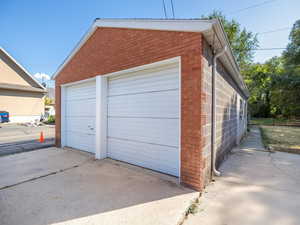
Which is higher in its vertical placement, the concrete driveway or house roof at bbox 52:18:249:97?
house roof at bbox 52:18:249:97

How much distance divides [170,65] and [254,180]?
313cm

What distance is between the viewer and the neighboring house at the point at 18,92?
14742 millimetres

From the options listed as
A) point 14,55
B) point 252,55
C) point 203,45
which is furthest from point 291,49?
point 14,55

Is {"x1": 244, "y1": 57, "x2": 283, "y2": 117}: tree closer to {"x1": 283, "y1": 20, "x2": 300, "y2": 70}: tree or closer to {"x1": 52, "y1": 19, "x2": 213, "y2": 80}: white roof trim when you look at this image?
{"x1": 283, "y1": 20, "x2": 300, "y2": 70}: tree

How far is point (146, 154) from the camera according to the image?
146 inches

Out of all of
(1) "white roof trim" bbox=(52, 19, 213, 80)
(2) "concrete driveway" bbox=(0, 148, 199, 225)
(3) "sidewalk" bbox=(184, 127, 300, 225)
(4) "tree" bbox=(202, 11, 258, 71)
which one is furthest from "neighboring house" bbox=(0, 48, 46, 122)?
(4) "tree" bbox=(202, 11, 258, 71)

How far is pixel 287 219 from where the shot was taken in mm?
1946

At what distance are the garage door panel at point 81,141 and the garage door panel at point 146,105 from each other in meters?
1.48

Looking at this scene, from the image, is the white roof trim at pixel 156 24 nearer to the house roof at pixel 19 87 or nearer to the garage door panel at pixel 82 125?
the garage door panel at pixel 82 125

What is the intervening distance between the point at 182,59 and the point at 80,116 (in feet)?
14.8

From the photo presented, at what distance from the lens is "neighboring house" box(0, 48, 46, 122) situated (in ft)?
48.4

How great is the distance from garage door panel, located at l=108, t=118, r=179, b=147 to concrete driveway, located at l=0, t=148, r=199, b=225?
2.60 ft

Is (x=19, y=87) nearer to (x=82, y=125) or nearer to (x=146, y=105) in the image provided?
(x=82, y=125)

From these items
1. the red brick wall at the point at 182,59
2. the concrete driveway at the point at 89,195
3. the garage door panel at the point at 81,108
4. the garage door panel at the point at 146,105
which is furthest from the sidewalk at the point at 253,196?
the garage door panel at the point at 81,108
